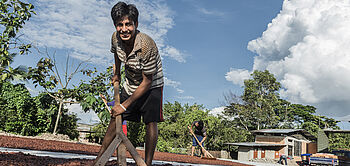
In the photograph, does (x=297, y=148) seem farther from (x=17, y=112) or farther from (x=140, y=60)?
(x=140, y=60)

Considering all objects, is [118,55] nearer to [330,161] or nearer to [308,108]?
[330,161]

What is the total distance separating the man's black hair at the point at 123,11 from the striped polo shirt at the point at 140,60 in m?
0.16

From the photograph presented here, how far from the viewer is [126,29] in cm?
208

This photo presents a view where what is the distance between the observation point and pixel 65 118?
38.8 feet

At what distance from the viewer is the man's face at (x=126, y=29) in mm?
2077

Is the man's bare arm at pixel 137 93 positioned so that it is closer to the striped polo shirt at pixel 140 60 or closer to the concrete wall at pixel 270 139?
the striped polo shirt at pixel 140 60

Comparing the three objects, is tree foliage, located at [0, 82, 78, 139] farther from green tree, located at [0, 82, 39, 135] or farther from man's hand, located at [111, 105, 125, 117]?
man's hand, located at [111, 105, 125, 117]

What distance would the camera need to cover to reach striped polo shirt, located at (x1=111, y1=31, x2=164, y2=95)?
2080 millimetres

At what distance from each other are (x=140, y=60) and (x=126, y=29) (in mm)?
267

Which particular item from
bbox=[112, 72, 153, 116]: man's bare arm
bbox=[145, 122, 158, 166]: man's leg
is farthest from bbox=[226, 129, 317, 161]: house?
bbox=[112, 72, 153, 116]: man's bare arm

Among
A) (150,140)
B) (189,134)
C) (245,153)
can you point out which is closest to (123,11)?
(150,140)

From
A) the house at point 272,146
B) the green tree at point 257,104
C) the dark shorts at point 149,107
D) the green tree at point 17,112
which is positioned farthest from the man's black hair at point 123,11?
the green tree at point 257,104

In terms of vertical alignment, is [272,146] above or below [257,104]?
below

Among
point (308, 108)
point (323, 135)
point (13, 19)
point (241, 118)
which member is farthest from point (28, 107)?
point (308, 108)
